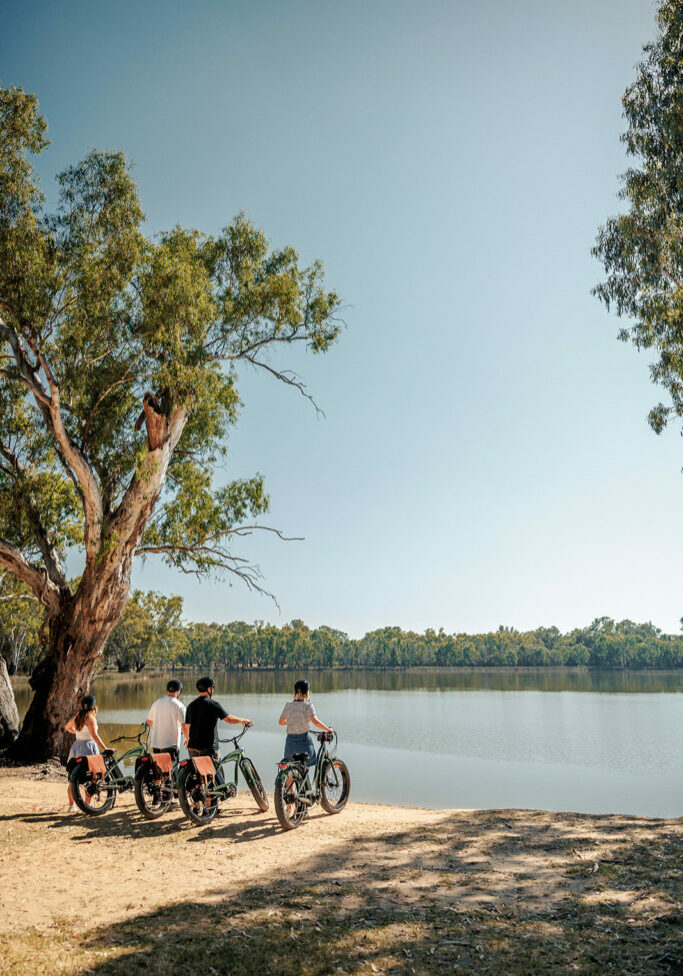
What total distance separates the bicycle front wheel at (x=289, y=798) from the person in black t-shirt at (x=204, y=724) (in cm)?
77

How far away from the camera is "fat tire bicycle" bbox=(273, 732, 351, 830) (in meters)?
7.10

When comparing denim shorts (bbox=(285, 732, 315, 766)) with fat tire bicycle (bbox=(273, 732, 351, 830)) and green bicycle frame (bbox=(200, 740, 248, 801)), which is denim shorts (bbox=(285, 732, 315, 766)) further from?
green bicycle frame (bbox=(200, 740, 248, 801))

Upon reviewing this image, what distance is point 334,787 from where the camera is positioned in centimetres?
833

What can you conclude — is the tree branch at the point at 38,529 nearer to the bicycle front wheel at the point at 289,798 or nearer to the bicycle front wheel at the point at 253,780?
the bicycle front wheel at the point at 253,780

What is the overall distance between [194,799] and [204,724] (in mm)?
799

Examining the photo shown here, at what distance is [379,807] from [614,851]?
4.02 m

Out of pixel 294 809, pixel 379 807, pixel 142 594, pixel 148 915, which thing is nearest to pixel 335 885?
pixel 148 915

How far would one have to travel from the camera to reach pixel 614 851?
6.15m

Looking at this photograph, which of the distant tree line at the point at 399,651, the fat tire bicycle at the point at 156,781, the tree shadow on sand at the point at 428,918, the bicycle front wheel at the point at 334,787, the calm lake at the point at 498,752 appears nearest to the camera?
the tree shadow on sand at the point at 428,918

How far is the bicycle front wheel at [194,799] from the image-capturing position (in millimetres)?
7090

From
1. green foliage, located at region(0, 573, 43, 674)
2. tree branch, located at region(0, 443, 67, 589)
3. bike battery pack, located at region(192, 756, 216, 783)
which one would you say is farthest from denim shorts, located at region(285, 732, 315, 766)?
green foliage, located at region(0, 573, 43, 674)

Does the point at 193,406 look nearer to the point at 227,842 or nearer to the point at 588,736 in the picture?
the point at 227,842

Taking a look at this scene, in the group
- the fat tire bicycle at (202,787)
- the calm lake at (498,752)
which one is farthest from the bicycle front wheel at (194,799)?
the calm lake at (498,752)

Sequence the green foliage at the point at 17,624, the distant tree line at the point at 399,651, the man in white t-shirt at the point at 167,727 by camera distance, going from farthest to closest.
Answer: the distant tree line at the point at 399,651 < the green foliage at the point at 17,624 < the man in white t-shirt at the point at 167,727
